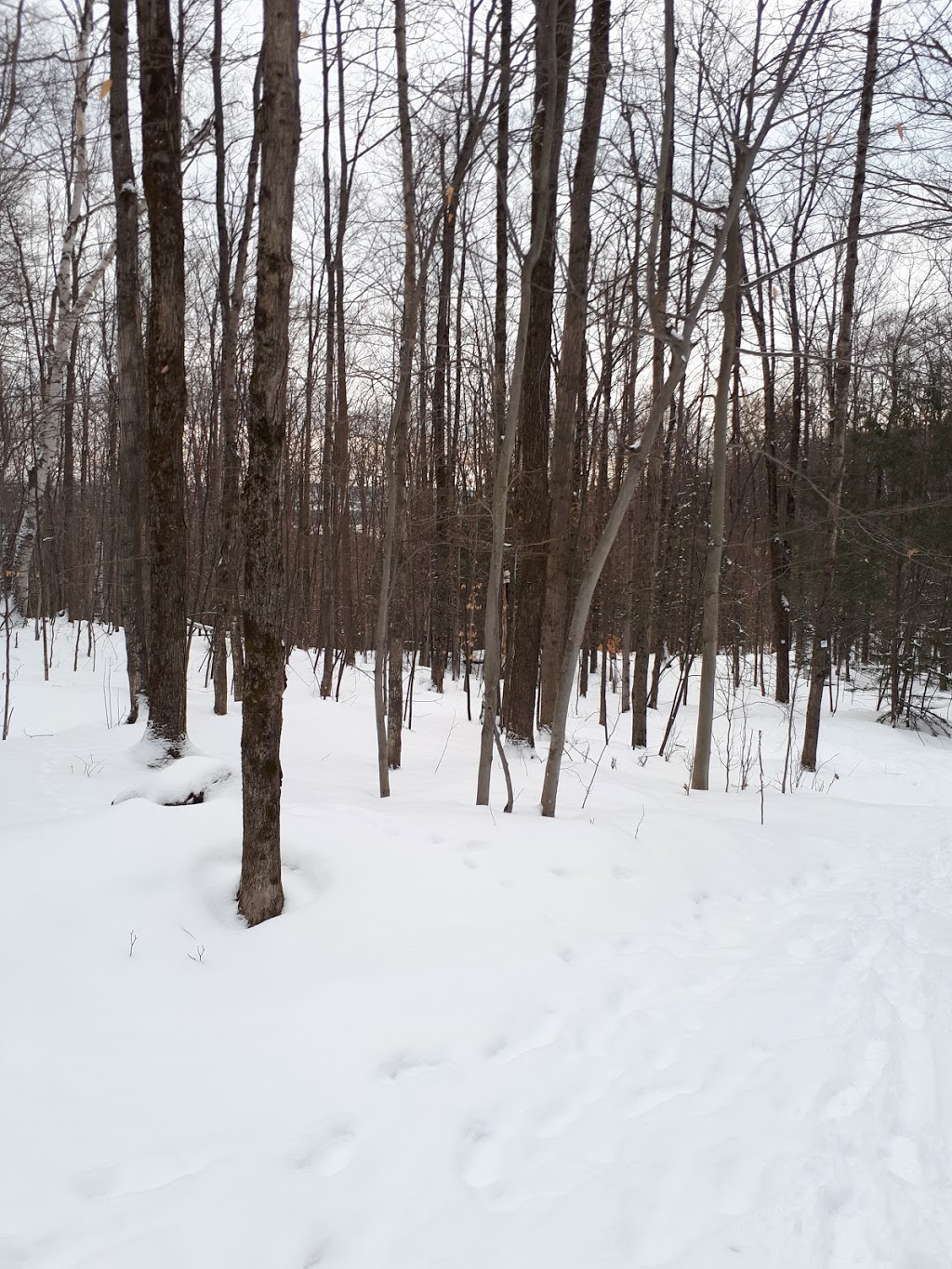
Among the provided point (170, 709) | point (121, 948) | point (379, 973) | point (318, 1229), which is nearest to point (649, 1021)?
point (379, 973)

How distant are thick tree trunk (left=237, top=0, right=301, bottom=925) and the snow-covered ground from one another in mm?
746

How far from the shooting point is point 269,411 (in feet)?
9.91

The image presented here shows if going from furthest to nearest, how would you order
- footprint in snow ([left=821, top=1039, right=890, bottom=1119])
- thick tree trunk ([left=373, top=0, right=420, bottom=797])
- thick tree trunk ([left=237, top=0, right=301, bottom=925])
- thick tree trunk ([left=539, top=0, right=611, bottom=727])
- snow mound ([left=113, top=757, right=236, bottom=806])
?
thick tree trunk ([left=539, top=0, right=611, bottom=727]), thick tree trunk ([left=373, top=0, right=420, bottom=797]), snow mound ([left=113, top=757, right=236, bottom=806]), thick tree trunk ([left=237, top=0, right=301, bottom=925]), footprint in snow ([left=821, top=1039, right=890, bottom=1119])

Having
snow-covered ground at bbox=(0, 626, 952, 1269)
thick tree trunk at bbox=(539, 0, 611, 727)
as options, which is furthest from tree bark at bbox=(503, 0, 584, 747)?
snow-covered ground at bbox=(0, 626, 952, 1269)

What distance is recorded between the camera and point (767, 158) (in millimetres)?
5246

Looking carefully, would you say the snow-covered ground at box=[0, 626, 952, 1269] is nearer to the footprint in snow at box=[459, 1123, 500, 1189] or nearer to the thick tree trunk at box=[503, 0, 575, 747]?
the footprint in snow at box=[459, 1123, 500, 1189]

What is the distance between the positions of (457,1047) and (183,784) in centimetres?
281

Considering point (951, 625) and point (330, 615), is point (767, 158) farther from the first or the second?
point (951, 625)

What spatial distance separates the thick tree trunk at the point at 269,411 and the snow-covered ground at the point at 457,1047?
29.4 inches

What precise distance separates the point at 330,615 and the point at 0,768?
7.29 metres

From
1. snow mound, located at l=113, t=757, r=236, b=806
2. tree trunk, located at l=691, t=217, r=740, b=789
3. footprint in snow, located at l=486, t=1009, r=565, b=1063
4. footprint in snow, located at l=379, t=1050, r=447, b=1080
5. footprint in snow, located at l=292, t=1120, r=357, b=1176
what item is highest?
tree trunk, located at l=691, t=217, r=740, b=789

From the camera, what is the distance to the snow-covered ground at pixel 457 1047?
6.55 feet

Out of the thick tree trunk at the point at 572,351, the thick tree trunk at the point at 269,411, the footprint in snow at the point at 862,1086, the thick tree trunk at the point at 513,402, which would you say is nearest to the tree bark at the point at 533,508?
the thick tree trunk at the point at 572,351

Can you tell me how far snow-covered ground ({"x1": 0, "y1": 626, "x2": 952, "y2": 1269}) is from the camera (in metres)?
2.00
